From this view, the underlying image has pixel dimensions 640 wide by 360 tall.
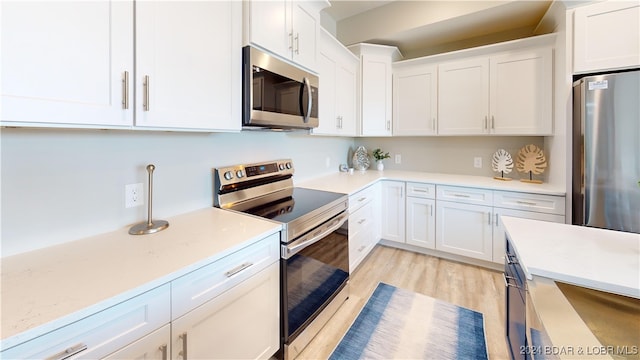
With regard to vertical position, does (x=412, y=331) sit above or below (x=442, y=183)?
below

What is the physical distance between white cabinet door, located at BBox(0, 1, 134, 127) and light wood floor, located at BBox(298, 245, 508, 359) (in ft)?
5.34

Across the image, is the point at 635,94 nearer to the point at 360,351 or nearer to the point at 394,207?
the point at 394,207

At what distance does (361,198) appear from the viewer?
2473 millimetres

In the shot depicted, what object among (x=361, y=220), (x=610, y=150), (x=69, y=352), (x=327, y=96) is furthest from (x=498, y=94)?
(x=69, y=352)

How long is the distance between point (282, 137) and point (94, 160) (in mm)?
1371

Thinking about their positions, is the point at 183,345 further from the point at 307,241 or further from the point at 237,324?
the point at 307,241

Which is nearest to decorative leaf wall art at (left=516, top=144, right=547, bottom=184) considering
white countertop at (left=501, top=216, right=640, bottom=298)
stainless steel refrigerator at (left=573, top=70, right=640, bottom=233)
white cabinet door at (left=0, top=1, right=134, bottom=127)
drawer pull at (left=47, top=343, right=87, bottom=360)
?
stainless steel refrigerator at (left=573, top=70, right=640, bottom=233)

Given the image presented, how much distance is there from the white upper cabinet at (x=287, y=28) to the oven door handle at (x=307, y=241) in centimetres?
114

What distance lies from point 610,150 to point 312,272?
221 centimetres

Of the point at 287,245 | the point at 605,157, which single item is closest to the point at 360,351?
the point at 287,245

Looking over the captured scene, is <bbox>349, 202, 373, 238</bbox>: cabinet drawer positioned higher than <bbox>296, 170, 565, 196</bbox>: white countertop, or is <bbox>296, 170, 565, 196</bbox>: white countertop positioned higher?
<bbox>296, 170, 565, 196</bbox>: white countertop

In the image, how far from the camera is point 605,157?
1809 mm

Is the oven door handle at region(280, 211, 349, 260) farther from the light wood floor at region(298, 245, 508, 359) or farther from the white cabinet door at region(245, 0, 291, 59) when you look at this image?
the white cabinet door at region(245, 0, 291, 59)

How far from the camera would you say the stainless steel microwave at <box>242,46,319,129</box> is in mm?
1464
